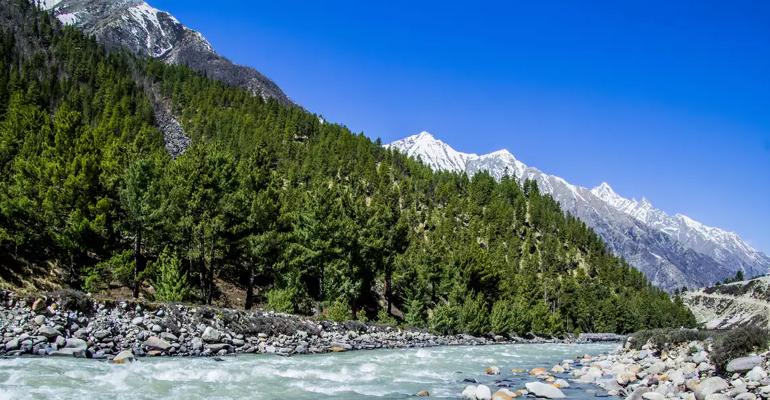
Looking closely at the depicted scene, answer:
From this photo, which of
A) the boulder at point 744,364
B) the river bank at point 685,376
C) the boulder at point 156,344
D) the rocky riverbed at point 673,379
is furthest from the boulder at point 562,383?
the boulder at point 156,344

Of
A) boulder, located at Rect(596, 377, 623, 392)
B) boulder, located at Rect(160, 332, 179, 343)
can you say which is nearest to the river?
boulder, located at Rect(596, 377, 623, 392)

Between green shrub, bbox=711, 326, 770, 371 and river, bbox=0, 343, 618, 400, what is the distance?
4.93m

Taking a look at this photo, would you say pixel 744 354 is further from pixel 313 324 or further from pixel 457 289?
pixel 457 289

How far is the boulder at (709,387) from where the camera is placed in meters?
13.7

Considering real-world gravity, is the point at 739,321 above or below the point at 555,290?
below

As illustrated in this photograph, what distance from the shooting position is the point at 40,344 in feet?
59.0

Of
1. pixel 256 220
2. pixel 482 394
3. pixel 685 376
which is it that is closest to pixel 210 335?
pixel 482 394

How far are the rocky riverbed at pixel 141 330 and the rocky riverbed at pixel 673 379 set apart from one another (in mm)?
13613

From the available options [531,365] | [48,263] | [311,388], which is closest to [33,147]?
[48,263]

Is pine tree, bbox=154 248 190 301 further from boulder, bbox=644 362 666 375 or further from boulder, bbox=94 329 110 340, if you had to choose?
boulder, bbox=644 362 666 375

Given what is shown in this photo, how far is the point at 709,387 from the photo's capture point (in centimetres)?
1390

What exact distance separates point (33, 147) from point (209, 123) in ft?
276

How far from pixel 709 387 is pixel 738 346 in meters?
4.17

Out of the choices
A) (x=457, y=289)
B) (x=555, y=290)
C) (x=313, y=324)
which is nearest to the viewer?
(x=313, y=324)
